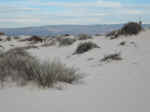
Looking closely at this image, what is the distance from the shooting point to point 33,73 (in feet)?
13.4

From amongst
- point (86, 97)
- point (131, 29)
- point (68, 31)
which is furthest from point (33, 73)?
point (68, 31)

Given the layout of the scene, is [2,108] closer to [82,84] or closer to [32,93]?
[32,93]

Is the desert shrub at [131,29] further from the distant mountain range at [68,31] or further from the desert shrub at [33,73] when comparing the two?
the distant mountain range at [68,31]

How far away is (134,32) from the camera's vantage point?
52.1ft

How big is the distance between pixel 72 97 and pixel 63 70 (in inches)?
42.5

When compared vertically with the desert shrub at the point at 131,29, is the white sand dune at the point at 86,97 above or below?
below

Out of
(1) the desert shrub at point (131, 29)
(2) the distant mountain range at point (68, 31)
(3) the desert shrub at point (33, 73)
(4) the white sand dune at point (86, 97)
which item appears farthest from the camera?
(2) the distant mountain range at point (68, 31)

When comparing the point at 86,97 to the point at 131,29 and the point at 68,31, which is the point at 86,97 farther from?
the point at 68,31

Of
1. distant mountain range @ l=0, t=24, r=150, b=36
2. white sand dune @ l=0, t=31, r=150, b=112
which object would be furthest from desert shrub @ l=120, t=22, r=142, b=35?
distant mountain range @ l=0, t=24, r=150, b=36

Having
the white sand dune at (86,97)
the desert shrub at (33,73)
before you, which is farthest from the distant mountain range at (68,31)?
the white sand dune at (86,97)

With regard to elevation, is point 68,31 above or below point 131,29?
below

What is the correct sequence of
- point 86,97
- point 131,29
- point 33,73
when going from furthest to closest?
point 131,29, point 33,73, point 86,97

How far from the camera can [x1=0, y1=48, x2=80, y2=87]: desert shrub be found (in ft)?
13.0

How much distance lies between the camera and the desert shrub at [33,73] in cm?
396
